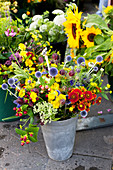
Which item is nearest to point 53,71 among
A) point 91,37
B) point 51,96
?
point 51,96

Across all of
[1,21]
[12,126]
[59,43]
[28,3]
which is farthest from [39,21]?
[28,3]

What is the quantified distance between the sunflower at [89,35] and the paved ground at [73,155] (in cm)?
93

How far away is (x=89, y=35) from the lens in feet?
6.29

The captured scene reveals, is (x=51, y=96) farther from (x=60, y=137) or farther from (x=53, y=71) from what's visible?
(x=60, y=137)

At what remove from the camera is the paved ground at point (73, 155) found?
6.24ft

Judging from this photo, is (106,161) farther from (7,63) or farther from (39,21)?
(39,21)

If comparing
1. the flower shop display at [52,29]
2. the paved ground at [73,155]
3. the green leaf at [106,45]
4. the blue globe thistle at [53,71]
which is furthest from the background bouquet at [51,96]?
the flower shop display at [52,29]

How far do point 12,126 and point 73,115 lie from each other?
0.98 meters

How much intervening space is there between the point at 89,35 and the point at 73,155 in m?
1.10

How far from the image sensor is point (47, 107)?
4.74 feet

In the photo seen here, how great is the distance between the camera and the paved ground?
6.24ft

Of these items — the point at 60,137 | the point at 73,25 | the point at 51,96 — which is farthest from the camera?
the point at 73,25

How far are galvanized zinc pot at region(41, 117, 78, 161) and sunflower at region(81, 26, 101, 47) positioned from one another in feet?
2.28

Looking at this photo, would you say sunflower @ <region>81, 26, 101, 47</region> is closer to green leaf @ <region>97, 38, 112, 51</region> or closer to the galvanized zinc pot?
green leaf @ <region>97, 38, 112, 51</region>
